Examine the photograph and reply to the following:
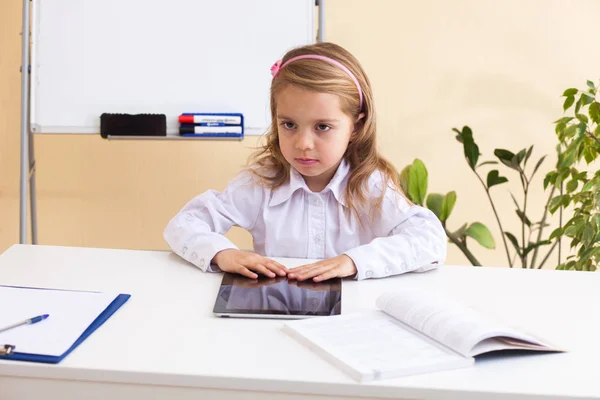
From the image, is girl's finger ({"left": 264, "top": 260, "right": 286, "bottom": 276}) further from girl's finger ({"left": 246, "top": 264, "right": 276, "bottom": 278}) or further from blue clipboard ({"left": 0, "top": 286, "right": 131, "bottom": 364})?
Answer: blue clipboard ({"left": 0, "top": 286, "right": 131, "bottom": 364})

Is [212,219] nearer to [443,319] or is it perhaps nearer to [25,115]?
[443,319]

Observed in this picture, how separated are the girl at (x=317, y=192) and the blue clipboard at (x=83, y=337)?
0.24 metres

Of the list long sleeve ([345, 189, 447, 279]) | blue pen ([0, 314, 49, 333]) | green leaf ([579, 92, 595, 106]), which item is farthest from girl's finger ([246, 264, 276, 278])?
green leaf ([579, 92, 595, 106])

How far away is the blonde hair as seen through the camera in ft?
4.97

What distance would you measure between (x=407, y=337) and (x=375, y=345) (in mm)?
56

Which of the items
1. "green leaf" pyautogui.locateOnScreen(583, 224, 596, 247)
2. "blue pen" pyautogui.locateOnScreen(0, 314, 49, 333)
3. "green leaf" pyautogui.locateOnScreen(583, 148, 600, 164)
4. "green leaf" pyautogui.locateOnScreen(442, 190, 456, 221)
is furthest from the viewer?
"green leaf" pyautogui.locateOnScreen(442, 190, 456, 221)

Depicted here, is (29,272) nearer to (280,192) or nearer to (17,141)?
(280,192)

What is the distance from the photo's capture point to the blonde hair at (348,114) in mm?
1515

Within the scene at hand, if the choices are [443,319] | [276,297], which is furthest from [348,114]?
[443,319]

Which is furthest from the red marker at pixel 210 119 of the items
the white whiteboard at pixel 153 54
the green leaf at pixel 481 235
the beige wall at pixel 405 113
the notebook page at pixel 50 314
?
the notebook page at pixel 50 314

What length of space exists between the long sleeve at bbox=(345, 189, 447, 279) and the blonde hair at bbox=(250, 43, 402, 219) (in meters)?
0.04

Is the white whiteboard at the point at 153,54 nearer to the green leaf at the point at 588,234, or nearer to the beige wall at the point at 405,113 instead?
the beige wall at the point at 405,113

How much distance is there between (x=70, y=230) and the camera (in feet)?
9.46

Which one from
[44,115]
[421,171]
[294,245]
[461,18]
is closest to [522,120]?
[461,18]
